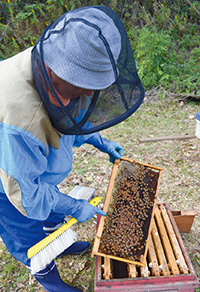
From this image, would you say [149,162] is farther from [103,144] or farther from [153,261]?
[153,261]

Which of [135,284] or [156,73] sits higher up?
[135,284]

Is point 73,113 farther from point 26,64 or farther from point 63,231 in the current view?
point 63,231

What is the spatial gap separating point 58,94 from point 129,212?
169 cm

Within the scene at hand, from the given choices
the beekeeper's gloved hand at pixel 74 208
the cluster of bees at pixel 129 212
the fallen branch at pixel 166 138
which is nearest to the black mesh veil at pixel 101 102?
the beekeeper's gloved hand at pixel 74 208

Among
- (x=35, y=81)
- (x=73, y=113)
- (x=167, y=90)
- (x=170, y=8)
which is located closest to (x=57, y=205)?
(x=73, y=113)

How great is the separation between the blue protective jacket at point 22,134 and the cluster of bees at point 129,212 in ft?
3.50

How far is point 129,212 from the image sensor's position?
2.68 metres

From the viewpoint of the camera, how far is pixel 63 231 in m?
2.25

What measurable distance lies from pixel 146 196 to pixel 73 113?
5.15 feet

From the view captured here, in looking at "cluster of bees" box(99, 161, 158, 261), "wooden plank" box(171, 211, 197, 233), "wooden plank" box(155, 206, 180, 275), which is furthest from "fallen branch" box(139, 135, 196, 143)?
"wooden plank" box(155, 206, 180, 275)

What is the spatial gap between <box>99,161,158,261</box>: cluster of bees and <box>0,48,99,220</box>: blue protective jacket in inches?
42.0

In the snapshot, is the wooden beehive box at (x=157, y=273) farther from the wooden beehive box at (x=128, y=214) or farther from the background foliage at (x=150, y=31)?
the background foliage at (x=150, y=31)

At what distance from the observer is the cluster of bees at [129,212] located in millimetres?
2422

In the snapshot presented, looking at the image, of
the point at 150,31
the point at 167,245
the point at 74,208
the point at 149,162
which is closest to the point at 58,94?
the point at 74,208
